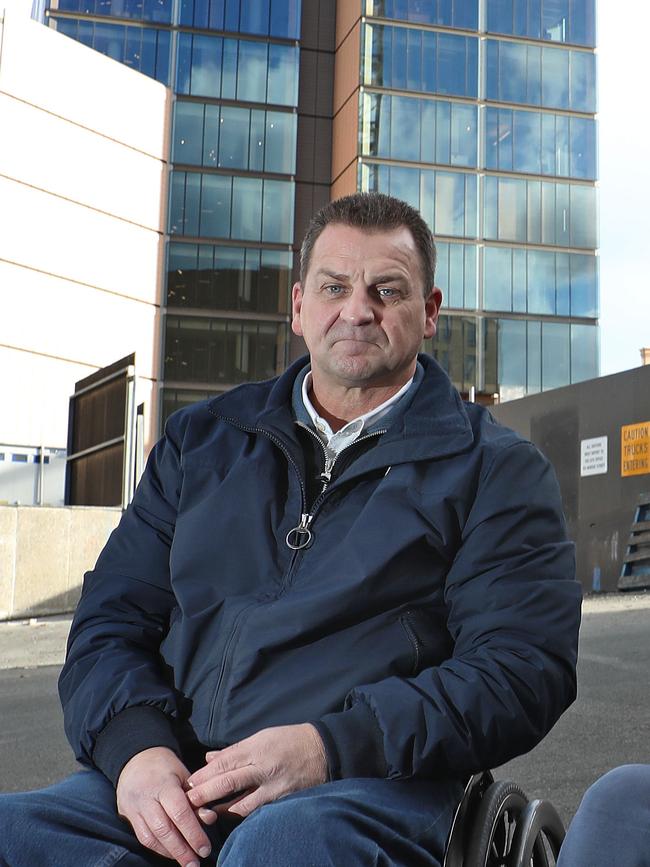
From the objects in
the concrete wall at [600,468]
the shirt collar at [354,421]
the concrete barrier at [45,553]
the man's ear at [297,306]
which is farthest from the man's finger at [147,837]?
the concrete wall at [600,468]

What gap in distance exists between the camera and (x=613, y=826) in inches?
59.2

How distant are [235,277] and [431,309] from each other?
123 ft

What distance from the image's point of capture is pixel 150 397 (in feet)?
124

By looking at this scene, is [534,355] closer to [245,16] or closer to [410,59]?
[410,59]

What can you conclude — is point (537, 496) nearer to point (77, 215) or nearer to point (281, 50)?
point (77, 215)

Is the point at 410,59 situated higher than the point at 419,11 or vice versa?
the point at 419,11

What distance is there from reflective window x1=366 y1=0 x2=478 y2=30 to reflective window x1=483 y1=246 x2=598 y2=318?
26.4 feet

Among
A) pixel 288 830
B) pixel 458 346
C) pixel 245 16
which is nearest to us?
pixel 288 830

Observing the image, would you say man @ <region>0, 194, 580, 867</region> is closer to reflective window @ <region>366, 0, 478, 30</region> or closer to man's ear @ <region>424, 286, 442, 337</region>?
man's ear @ <region>424, 286, 442, 337</region>

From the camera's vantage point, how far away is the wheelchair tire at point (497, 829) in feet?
6.12

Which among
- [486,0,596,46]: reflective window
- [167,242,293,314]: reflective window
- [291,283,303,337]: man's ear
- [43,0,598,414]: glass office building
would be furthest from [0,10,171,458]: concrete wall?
[291,283,303,337]: man's ear

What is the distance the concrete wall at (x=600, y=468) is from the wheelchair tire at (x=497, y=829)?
13143 millimetres

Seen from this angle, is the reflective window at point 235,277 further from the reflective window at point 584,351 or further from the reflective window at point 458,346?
the reflective window at point 584,351

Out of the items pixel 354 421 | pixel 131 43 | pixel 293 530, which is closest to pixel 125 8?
pixel 131 43
